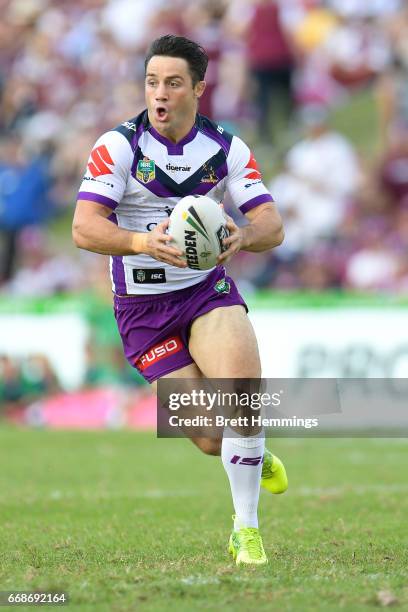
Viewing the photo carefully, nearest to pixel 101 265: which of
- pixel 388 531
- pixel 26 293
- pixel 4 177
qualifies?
pixel 26 293

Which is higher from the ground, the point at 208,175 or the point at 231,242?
the point at 208,175

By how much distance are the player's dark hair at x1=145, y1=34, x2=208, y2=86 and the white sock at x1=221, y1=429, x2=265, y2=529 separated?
6.49 feet

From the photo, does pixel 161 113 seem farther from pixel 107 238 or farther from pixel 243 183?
pixel 107 238

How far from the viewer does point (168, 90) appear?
6.74m

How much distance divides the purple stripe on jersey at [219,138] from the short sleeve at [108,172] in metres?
0.52

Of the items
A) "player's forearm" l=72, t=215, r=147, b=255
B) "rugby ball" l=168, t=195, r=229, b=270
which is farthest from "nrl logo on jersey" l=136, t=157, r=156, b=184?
"rugby ball" l=168, t=195, r=229, b=270

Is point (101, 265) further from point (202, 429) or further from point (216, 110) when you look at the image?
point (202, 429)

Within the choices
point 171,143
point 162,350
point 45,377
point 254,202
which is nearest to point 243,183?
point 254,202

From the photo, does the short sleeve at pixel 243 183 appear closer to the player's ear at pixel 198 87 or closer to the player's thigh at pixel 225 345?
the player's ear at pixel 198 87

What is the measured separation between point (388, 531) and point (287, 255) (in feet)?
32.6

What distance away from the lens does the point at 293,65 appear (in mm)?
19641

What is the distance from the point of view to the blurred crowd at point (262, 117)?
1773 centimetres

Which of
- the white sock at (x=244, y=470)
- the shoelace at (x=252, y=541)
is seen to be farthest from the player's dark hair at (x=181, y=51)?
the shoelace at (x=252, y=541)

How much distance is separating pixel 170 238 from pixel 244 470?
1.38 m
